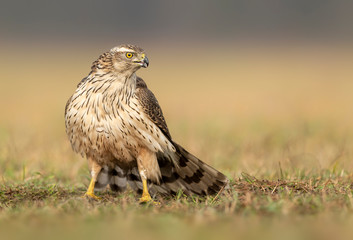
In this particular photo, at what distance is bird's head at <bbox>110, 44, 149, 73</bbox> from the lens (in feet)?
21.7

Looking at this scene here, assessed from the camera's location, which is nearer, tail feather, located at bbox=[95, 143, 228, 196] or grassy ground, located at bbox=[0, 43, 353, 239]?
grassy ground, located at bbox=[0, 43, 353, 239]

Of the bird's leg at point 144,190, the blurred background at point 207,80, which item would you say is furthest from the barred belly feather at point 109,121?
the blurred background at point 207,80

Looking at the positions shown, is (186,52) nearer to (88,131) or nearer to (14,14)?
(14,14)

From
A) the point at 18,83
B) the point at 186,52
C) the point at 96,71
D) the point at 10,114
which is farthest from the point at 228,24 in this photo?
the point at 96,71

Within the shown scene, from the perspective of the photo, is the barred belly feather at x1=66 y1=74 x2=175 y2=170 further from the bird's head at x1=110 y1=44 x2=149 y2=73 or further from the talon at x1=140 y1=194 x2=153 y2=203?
the talon at x1=140 y1=194 x2=153 y2=203

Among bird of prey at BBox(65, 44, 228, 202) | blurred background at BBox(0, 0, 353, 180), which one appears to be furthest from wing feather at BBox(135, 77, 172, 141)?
blurred background at BBox(0, 0, 353, 180)

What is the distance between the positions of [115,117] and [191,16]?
2020 inches

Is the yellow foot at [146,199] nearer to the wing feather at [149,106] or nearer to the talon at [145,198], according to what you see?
the talon at [145,198]

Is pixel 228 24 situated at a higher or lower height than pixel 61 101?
higher

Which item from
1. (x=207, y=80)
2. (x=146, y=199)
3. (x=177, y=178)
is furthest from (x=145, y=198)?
(x=207, y=80)

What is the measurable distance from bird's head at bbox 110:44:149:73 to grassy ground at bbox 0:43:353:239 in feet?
3.78

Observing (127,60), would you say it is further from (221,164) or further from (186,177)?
(221,164)

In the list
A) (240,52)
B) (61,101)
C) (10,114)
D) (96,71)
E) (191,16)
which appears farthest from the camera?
(191,16)

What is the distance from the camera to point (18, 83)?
2356 centimetres
